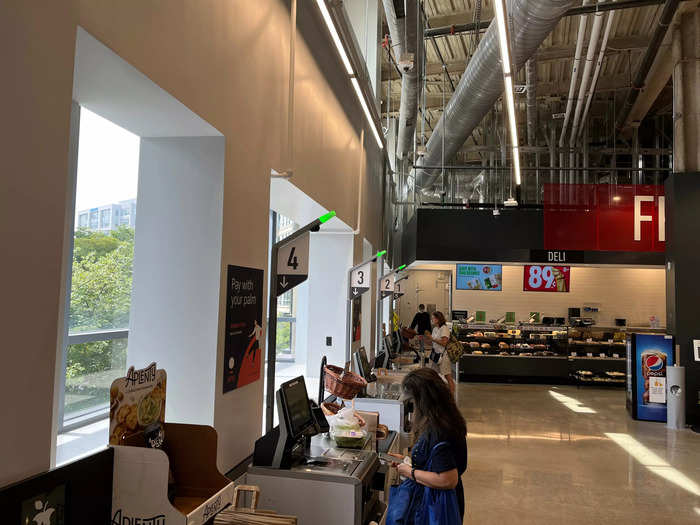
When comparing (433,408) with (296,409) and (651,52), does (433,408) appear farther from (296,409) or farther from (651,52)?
(651,52)

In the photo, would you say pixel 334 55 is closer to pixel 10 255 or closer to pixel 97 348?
pixel 97 348

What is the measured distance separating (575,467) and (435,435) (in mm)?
4314

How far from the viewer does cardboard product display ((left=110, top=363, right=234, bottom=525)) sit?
1.82 m

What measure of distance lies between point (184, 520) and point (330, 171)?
4.30 meters

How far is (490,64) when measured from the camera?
272 inches

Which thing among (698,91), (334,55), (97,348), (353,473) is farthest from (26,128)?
(698,91)

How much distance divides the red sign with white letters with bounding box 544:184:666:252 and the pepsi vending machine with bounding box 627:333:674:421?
2278 millimetres

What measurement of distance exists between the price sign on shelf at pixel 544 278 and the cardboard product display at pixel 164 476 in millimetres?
13858

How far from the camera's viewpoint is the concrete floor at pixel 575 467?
16.2ft

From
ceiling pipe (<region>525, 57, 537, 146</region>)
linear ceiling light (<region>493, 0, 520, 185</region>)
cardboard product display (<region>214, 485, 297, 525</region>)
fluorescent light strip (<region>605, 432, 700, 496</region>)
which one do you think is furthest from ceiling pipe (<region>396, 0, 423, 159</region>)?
fluorescent light strip (<region>605, 432, 700, 496</region>)

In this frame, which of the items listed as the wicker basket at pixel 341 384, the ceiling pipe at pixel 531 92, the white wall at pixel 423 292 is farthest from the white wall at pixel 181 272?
the white wall at pixel 423 292

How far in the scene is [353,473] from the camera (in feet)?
9.57

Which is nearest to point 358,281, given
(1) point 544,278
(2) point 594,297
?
(1) point 544,278

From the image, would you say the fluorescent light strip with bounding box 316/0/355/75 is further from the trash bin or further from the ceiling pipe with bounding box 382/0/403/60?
the trash bin
